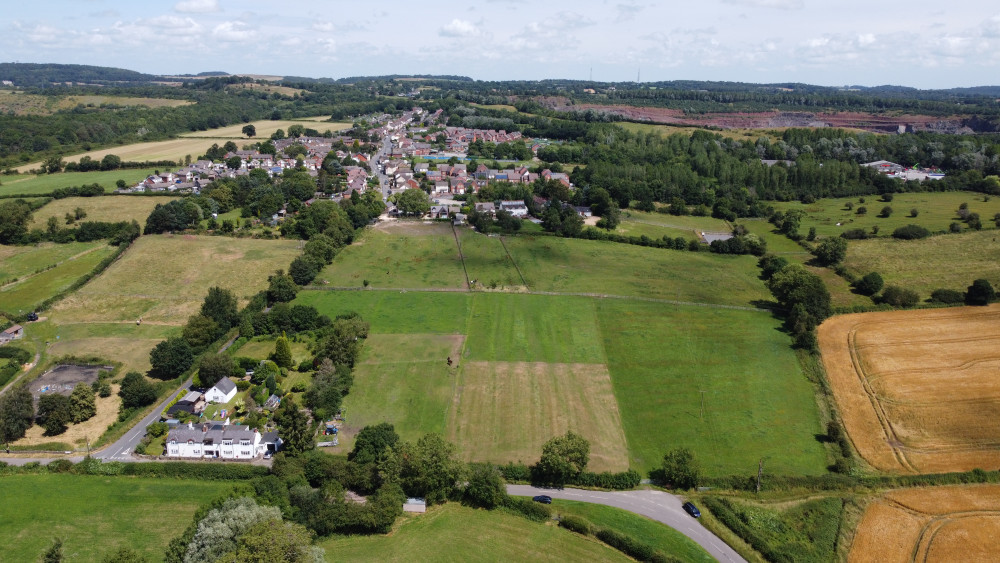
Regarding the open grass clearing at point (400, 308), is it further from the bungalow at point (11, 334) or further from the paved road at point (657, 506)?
the bungalow at point (11, 334)

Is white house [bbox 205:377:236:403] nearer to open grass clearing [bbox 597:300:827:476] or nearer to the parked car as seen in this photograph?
open grass clearing [bbox 597:300:827:476]

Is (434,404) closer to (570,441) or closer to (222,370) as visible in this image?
(570,441)

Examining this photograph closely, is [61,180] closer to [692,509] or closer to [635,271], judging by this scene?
[635,271]

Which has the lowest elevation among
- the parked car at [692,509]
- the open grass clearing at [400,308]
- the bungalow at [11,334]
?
the parked car at [692,509]

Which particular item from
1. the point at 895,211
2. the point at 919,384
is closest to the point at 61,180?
the point at 919,384

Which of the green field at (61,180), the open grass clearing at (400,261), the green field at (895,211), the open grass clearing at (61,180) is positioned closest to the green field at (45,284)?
the open grass clearing at (400,261)

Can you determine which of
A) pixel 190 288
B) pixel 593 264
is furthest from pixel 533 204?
pixel 190 288

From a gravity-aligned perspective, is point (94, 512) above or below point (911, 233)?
below
